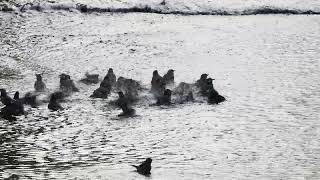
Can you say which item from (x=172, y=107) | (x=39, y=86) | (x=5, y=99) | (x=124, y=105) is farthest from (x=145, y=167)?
(x=39, y=86)

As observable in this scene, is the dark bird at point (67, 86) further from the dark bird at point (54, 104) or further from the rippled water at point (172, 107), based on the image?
the dark bird at point (54, 104)

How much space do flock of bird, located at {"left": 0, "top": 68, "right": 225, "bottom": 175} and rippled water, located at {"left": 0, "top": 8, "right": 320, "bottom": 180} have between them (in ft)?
0.84

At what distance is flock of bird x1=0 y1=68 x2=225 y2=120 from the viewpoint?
14172 millimetres

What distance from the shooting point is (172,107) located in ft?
48.5

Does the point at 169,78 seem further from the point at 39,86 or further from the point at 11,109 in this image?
the point at 11,109

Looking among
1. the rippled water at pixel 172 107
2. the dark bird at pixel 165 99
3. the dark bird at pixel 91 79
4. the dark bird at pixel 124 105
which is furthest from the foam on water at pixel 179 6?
the dark bird at pixel 124 105

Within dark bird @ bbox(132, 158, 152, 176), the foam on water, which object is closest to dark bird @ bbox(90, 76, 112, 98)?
dark bird @ bbox(132, 158, 152, 176)

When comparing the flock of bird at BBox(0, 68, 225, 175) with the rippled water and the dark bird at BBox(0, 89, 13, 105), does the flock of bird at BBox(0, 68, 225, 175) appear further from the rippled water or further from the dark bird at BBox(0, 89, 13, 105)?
the rippled water

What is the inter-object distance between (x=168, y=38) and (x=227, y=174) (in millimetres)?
11857

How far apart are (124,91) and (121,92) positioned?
930mm

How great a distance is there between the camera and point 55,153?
11.9 metres

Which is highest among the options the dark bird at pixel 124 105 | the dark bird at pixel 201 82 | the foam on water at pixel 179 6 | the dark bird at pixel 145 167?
the foam on water at pixel 179 6

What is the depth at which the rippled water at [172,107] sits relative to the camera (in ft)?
38.2

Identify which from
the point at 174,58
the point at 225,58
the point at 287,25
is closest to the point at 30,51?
the point at 174,58
